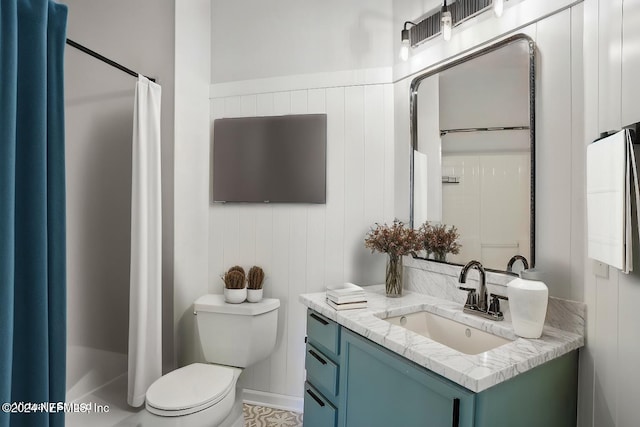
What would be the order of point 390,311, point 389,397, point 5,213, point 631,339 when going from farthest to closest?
1. point 390,311
2. point 389,397
3. point 631,339
4. point 5,213

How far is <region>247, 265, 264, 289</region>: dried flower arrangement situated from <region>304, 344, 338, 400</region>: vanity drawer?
574 mm

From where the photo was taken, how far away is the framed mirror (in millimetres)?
1436

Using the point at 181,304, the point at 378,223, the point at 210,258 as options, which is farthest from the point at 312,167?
the point at 181,304

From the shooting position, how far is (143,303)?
1854 millimetres

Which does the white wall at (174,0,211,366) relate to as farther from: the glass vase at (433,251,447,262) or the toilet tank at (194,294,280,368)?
the glass vase at (433,251,447,262)

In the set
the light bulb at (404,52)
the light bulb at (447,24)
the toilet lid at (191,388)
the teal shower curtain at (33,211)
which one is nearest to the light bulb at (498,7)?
the light bulb at (447,24)

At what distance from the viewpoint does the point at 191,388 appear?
1.62 meters

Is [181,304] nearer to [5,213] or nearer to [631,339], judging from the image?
[5,213]

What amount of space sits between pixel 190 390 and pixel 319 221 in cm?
120

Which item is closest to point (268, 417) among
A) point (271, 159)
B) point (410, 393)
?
point (410, 393)

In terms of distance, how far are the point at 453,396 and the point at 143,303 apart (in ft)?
5.44

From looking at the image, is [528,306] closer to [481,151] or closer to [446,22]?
[481,151]

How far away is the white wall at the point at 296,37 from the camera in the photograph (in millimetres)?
2139

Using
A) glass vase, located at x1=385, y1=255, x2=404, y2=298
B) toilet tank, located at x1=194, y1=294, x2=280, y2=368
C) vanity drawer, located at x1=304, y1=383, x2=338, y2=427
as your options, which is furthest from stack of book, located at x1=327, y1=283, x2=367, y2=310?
toilet tank, located at x1=194, y1=294, x2=280, y2=368
